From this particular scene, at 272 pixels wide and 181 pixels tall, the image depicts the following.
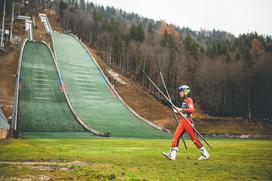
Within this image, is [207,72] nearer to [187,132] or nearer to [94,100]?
[94,100]

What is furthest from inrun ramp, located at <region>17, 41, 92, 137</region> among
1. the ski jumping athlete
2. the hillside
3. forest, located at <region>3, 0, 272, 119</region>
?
the ski jumping athlete

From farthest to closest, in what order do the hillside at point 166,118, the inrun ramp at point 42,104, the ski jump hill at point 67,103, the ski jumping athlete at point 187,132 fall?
1. the hillside at point 166,118
2. the ski jump hill at point 67,103
3. the inrun ramp at point 42,104
4. the ski jumping athlete at point 187,132

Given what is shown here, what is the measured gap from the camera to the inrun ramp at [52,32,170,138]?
1528 inches

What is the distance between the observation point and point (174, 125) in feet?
155

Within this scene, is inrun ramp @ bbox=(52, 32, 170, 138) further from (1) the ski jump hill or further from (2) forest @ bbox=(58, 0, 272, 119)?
(2) forest @ bbox=(58, 0, 272, 119)

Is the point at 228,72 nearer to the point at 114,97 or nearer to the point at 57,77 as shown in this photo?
the point at 114,97

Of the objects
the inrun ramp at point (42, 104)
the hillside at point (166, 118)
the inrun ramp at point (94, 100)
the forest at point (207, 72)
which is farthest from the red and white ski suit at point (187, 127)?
the forest at point (207, 72)

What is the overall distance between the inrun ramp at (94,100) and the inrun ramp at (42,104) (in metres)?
1.88

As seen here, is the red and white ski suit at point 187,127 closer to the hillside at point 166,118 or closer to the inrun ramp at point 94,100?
the inrun ramp at point 94,100

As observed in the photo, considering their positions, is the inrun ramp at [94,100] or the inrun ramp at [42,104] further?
the inrun ramp at [94,100]

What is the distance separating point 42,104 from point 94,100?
8857mm

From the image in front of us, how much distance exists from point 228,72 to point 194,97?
982cm

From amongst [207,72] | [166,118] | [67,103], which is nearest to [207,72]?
[207,72]

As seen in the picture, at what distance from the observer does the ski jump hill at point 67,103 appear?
35.5 m
